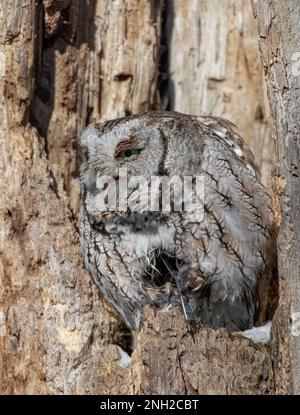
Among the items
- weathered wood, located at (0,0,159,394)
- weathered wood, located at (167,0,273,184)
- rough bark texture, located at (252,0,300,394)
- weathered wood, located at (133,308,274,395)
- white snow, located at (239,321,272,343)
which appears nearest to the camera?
rough bark texture, located at (252,0,300,394)

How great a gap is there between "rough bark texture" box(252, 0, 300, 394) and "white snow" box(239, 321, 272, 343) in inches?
9.4

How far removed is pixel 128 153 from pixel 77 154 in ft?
1.58

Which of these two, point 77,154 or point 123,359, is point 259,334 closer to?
point 123,359

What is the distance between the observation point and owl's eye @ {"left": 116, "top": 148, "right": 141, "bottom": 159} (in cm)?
296

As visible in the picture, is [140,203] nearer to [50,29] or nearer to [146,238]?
[146,238]

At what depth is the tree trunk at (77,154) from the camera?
8.93 ft

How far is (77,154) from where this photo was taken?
340 centimetres

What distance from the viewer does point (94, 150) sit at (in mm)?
2992

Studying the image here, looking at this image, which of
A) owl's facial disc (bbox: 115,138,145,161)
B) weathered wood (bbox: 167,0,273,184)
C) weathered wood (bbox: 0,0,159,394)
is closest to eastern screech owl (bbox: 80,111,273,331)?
owl's facial disc (bbox: 115,138,145,161)

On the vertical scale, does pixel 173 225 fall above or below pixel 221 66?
below

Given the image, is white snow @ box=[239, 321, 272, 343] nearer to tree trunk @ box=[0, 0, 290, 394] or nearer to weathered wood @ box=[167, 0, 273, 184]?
tree trunk @ box=[0, 0, 290, 394]

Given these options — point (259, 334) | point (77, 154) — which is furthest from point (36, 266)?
point (259, 334)
